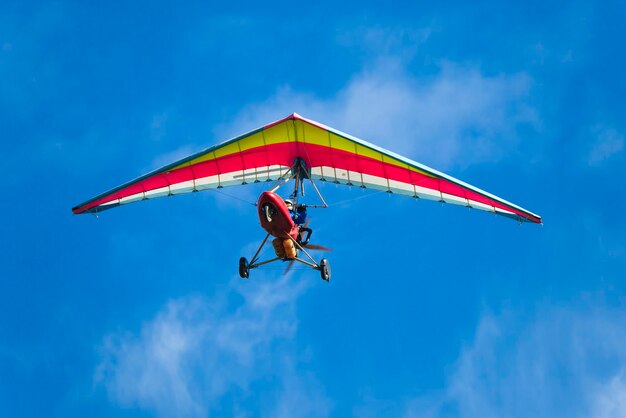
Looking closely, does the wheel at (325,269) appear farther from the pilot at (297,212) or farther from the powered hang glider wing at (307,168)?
the powered hang glider wing at (307,168)

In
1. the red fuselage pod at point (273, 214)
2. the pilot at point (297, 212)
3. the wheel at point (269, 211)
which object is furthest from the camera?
the pilot at point (297, 212)

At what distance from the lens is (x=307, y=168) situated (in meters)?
42.1

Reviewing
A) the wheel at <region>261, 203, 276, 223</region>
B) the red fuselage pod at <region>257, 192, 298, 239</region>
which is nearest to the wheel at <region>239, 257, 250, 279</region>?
the red fuselage pod at <region>257, 192, 298, 239</region>

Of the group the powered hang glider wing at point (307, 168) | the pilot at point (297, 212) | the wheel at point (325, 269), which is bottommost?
the wheel at point (325, 269)

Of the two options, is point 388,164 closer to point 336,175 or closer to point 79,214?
point 336,175

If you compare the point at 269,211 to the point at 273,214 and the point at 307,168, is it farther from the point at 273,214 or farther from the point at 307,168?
the point at 307,168

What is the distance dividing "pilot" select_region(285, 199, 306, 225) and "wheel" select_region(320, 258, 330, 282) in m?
1.61

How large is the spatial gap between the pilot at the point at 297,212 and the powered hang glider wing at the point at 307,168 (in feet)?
8.65

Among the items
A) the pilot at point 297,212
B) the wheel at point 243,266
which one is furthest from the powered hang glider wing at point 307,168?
the wheel at point 243,266

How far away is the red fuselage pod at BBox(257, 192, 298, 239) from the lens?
37656 mm

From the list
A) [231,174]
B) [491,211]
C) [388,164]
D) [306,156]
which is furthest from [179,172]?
[491,211]

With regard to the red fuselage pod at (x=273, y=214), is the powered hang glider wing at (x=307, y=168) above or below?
above

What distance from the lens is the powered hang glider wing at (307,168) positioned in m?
40.4

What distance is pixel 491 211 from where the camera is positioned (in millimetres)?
41719
